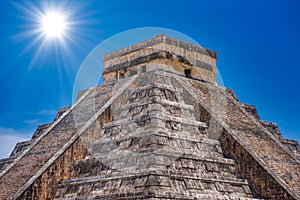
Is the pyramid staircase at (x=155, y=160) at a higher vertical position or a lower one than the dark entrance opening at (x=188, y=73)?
lower

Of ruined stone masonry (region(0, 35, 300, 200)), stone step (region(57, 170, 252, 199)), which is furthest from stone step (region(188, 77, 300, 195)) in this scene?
stone step (region(57, 170, 252, 199))

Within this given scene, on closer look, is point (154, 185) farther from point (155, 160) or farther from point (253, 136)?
point (253, 136)

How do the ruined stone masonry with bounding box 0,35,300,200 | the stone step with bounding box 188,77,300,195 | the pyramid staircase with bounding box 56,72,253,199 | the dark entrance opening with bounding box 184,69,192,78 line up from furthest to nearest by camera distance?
1. the dark entrance opening with bounding box 184,69,192,78
2. the stone step with bounding box 188,77,300,195
3. the ruined stone masonry with bounding box 0,35,300,200
4. the pyramid staircase with bounding box 56,72,253,199

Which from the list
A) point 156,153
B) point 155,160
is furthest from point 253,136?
point 155,160

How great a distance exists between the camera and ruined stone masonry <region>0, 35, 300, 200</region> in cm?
883

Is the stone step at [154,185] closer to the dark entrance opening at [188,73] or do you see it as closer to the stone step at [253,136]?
the stone step at [253,136]

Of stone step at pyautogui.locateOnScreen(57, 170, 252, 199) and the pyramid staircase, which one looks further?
the pyramid staircase

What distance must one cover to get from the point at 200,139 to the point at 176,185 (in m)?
1.88

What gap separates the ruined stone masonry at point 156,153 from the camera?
8.83 metres

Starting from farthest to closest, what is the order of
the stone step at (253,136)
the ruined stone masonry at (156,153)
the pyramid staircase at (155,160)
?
the stone step at (253,136), the ruined stone masonry at (156,153), the pyramid staircase at (155,160)

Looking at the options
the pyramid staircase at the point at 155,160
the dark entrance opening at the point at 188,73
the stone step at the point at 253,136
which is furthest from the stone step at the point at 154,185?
the dark entrance opening at the point at 188,73

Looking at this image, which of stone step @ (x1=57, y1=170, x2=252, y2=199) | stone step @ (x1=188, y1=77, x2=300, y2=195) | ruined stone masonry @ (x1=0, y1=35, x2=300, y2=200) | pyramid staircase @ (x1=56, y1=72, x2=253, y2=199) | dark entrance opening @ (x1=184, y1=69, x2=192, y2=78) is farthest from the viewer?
dark entrance opening @ (x1=184, y1=69, x2=192, y2=78)

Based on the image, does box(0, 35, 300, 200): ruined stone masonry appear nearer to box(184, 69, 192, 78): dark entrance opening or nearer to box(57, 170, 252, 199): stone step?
box(57, 170, 252, 199): stone step

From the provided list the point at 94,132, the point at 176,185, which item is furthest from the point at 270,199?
the point at 94,132
